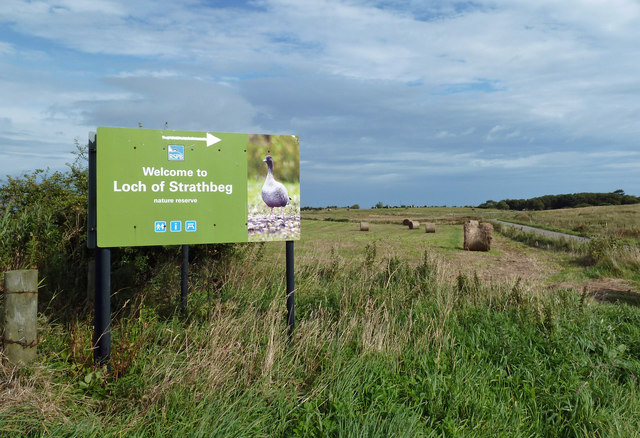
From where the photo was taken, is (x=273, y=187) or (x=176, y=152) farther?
(x=273, y=187)

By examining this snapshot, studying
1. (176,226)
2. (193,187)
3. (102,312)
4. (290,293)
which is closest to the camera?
(102,312)

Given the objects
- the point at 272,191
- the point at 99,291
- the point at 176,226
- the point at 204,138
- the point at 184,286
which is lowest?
the point at 184,286

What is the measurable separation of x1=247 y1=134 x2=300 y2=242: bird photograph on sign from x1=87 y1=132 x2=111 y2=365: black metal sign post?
162 cm

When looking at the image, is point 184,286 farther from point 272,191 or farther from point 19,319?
point 19,319

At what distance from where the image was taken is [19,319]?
180 inches

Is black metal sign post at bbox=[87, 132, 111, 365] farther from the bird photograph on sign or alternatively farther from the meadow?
the bird photograph on sign

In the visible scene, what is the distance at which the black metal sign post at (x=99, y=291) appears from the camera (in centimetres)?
484

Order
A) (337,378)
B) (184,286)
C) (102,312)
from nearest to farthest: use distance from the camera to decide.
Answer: (337,378)
(102,312)
(184,286)

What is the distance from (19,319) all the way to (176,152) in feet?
7.36

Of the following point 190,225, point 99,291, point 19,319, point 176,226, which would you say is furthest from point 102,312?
point 190,225

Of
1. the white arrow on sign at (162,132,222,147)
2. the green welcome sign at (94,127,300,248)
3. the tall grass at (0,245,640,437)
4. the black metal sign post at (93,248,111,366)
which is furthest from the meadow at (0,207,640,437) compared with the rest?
the white arrow on sign at (162,132,222,147)

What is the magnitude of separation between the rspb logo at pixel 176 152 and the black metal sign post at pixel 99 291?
78cm

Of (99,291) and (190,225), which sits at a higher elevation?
(190,225)

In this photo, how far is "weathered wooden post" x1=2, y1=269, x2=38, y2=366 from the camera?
178 inches
